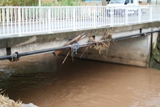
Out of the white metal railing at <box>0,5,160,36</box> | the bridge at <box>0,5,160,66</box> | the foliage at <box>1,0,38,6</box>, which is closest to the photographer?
the bridge at <box>0,5,160,66</box>

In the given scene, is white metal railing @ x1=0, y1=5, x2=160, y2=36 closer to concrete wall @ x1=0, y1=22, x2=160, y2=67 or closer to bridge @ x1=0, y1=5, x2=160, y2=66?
bridge @ x1=0, y1=5, x2=160, y2=66

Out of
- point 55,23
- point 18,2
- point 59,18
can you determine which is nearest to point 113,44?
point 18,2

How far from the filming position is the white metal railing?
8493 millimetres

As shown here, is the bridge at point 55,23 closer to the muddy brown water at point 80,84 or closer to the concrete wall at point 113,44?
the concrete wall at point 113,44

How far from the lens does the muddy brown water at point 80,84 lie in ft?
35.5

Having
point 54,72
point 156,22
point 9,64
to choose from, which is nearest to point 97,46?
point 54,72

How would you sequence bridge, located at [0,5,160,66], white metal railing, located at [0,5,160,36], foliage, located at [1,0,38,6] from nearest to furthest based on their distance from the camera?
bridge, located at [0,5,160,66] → white metal railing, located at [0,5,160,36] → foliage, located at [1,0,38,6]

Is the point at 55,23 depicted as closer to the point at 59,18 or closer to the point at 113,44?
the point at 59,18

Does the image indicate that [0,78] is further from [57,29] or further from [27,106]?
[27,106]

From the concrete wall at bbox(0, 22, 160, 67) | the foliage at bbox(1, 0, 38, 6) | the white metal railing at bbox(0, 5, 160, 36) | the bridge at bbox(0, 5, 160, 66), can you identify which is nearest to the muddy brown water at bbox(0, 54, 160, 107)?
Result: the concrete wall at bbox(0, 22, 160, 67)

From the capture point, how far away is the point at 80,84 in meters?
13.2

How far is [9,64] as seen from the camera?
58.5 ft

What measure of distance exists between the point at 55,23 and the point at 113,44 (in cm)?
849

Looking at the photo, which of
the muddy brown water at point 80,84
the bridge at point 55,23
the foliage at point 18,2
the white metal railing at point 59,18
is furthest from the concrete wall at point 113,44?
the foliage at point 18,2
